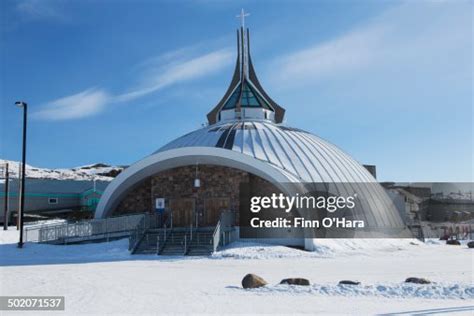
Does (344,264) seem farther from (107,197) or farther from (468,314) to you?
(107,197)

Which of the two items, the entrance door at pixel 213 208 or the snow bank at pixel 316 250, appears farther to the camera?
the entrance door at pixel 213 208

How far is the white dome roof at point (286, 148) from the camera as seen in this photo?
2477 centimetres

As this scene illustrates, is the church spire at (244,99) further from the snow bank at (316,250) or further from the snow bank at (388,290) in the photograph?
the snow bank at (388,290)

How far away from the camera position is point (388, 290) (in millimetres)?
10156

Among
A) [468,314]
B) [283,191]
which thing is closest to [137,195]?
[283,191]

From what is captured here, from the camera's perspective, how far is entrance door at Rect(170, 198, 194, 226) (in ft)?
83.6

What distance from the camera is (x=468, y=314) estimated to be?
8.13 m

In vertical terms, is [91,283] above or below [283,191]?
below

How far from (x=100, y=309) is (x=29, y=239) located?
57.9ft

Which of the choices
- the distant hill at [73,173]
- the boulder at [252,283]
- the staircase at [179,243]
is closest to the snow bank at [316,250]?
the staircase at [179,243]

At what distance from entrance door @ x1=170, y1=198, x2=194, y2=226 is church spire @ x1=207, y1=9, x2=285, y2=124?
30.2 feet

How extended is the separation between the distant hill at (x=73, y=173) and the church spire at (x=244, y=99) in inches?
1462

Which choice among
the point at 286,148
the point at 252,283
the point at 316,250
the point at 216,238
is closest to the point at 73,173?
the point at 286,148

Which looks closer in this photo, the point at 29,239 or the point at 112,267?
the point at 112,267
